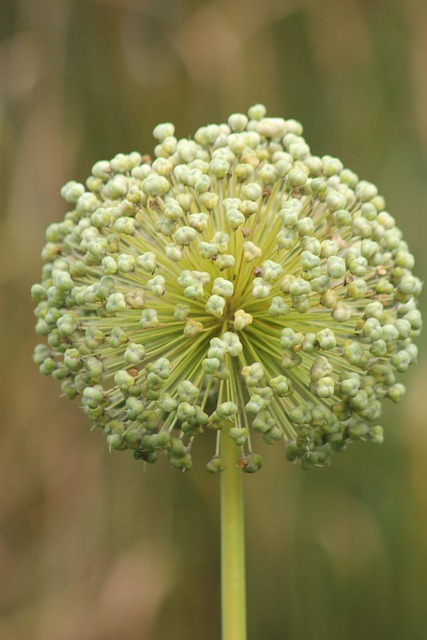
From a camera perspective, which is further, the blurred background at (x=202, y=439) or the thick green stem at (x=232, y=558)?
the blurred background at (x=202, y=439)

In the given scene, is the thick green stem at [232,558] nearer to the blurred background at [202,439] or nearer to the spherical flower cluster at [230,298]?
the spherical flower cluster at [230,298]

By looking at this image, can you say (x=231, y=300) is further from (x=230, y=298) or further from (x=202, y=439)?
(x=202, y=439)

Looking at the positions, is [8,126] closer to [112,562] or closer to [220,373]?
[112,562]

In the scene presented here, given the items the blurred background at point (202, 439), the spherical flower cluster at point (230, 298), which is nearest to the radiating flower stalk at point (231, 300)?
the spherical flower cluster at point (230, 298)

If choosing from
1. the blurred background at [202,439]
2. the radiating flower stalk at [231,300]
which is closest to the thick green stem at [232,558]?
the radiating flower stalk at [231,300]

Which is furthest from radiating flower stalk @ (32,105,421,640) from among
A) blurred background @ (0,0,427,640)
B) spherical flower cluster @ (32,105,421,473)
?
blurred background @ (0,0,427,640)

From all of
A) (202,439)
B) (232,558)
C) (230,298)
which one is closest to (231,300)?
(230,298)

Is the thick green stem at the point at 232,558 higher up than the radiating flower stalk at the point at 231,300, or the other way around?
the radiating flower stalk at the point at 231,300

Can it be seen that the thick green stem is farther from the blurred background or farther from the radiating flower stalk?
the blurred background
